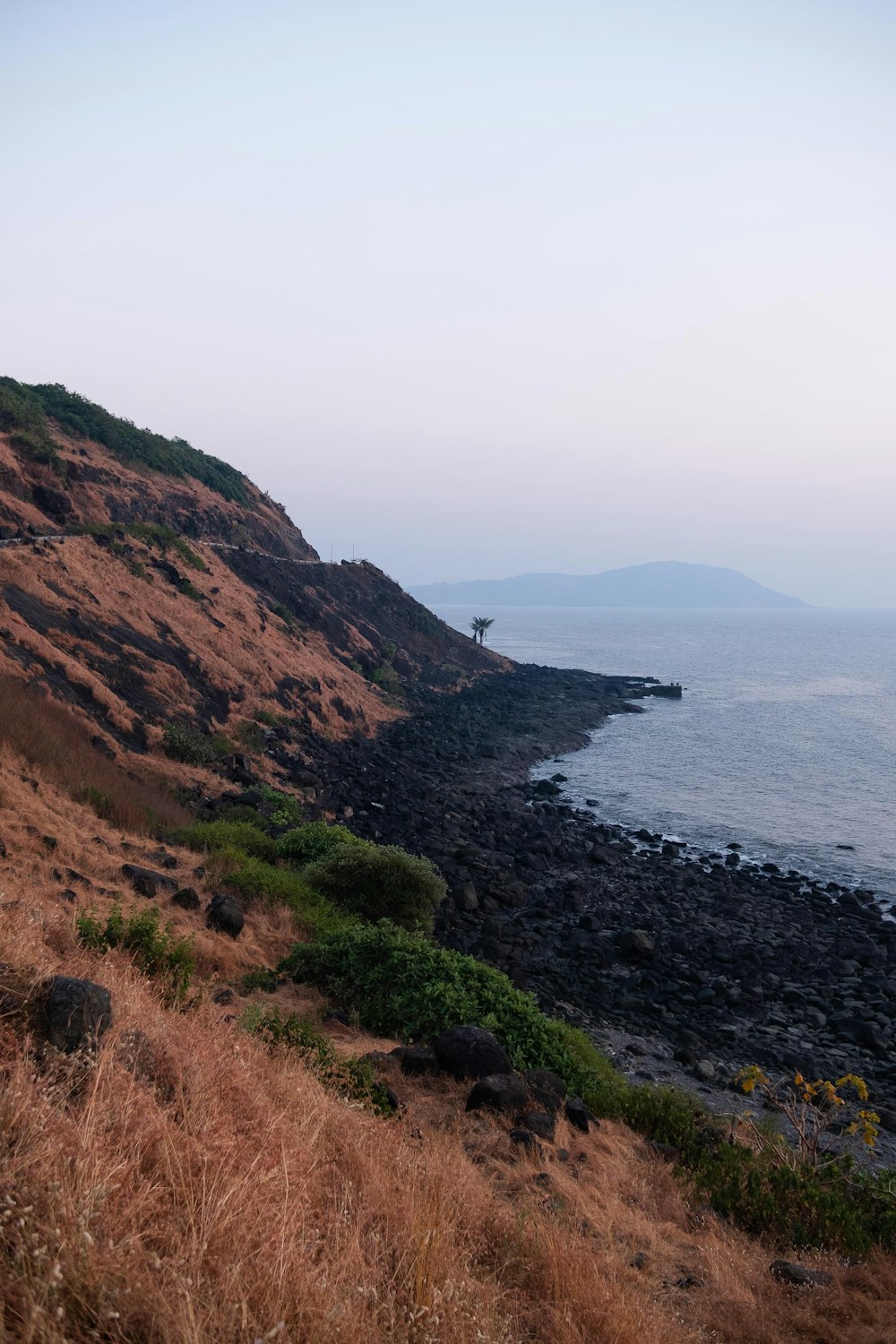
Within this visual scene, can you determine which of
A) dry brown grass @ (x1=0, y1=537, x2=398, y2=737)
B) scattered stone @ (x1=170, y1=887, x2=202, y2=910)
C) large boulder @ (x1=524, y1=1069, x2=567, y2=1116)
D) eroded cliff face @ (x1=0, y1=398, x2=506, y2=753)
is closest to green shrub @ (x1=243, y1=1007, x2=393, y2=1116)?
large boulder @ (x1=524, y1=1069, x2=567, y2=1116)

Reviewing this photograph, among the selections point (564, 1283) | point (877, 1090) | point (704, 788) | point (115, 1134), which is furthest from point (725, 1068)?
point (704, 788)

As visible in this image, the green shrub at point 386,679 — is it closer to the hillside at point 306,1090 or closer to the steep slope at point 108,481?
the steep slope at point 108,481

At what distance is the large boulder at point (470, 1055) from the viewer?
31.7ft

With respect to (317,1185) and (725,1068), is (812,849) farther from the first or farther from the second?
(317,1185)

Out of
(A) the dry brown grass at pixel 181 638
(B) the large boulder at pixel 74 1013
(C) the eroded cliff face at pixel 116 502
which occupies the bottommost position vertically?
(B) the large boulder at pixel 74 1013

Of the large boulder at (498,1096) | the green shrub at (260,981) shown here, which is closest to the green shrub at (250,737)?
the green shrub at (260,981)

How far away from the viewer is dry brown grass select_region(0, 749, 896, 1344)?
11.8ft

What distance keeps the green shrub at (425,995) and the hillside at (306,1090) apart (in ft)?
0.17

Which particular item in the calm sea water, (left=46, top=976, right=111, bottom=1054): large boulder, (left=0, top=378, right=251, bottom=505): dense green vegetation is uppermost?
(left=0, top=378, right=251, bottom=505): dense green vegetation

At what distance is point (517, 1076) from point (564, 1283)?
14.9 ft

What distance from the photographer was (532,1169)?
25.0 ft

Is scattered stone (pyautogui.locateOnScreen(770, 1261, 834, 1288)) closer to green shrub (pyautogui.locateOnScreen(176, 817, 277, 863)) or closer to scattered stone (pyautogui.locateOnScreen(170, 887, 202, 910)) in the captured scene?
scattered stone (pyautogui.locateOnScreen(170, 887, 202, 910))

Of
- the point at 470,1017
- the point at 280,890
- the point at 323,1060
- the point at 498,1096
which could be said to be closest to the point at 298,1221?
the point at 323,1060

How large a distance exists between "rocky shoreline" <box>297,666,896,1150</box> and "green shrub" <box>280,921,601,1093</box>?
5.21m
